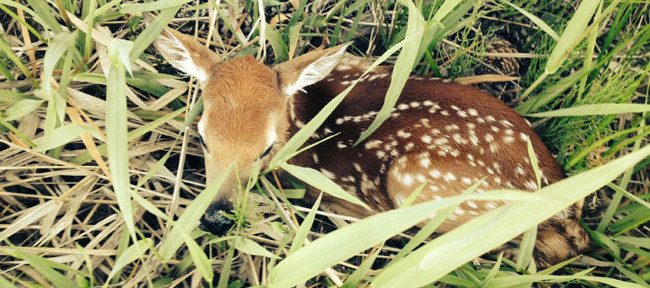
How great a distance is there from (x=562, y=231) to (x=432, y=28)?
1.15m

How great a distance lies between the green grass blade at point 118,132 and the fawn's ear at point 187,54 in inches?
16.6

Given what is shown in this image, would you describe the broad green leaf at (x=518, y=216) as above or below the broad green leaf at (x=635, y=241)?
above

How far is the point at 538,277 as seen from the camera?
1771 mm

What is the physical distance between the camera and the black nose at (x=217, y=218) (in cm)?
195

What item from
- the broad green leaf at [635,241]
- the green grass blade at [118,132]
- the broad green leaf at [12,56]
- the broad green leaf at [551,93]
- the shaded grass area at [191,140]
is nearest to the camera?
the green grass blade at [118,132]

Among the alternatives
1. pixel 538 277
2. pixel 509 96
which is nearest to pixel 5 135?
pixel 538 277

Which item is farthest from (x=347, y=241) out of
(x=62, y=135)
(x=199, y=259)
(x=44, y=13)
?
(x=44, y=13)

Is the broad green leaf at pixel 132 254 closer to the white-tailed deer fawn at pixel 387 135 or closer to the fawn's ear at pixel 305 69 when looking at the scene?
the white-tailed deer fawn at pixel 387 135

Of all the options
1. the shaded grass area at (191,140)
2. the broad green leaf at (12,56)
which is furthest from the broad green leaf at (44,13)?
the broad green leaf at (12,56)

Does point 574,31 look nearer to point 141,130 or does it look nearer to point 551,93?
point 551,93

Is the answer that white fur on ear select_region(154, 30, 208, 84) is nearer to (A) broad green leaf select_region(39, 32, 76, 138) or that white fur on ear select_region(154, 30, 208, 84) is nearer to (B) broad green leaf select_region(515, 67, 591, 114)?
(A) broad green leaf select_region(39, 32, 76, 138)

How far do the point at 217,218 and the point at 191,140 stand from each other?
61cm

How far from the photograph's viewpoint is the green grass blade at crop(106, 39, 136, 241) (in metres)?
1.50

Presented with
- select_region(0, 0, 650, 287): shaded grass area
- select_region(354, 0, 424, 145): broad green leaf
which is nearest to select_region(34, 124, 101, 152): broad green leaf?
select_region(0, 0, 650, 287): shaded grass area
